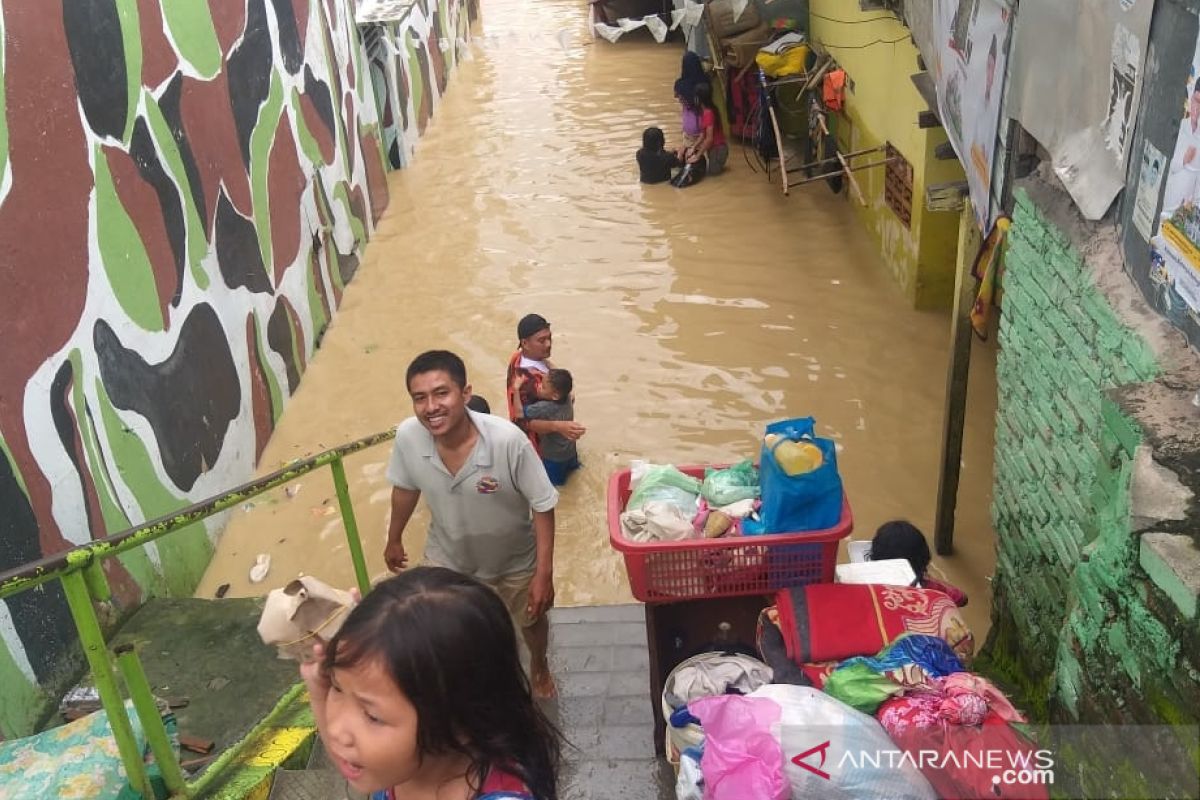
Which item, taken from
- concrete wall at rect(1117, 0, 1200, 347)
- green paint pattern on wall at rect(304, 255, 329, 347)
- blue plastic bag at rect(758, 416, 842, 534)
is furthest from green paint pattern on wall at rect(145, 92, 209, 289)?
concrete wall at rect(1117, 0, 1200, 347)

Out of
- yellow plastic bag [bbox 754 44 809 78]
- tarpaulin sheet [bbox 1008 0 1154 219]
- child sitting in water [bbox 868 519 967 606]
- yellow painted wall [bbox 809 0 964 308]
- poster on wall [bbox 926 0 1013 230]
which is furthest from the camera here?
yellow plastic bag [bbox 754 44 809 78]

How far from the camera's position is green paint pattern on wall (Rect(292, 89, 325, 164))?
903 centimetres

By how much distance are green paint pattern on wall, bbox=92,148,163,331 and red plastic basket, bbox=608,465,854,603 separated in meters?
3.44

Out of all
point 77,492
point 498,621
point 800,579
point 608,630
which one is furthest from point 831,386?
point 498,621

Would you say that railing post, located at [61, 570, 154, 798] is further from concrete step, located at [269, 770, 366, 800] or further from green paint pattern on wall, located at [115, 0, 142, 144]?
green paint pattern on wall, located at [115, 0, 142, 144]

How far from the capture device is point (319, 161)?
9.62m

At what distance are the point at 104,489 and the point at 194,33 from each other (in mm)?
3266

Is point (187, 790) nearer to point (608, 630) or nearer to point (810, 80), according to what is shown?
point (608, 630)

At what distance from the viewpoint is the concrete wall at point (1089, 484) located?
2617 millimetres

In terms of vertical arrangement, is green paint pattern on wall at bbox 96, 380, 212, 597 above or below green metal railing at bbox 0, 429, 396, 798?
below

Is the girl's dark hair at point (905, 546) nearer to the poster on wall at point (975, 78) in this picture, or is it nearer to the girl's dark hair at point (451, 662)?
the poster on wall at point (975, 78)

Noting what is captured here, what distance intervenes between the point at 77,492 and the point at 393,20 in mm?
8251

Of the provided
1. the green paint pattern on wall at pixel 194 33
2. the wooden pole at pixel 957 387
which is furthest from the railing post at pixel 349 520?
the green paint pattern on wall at pixel 194 33

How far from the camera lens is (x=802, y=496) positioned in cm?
354
